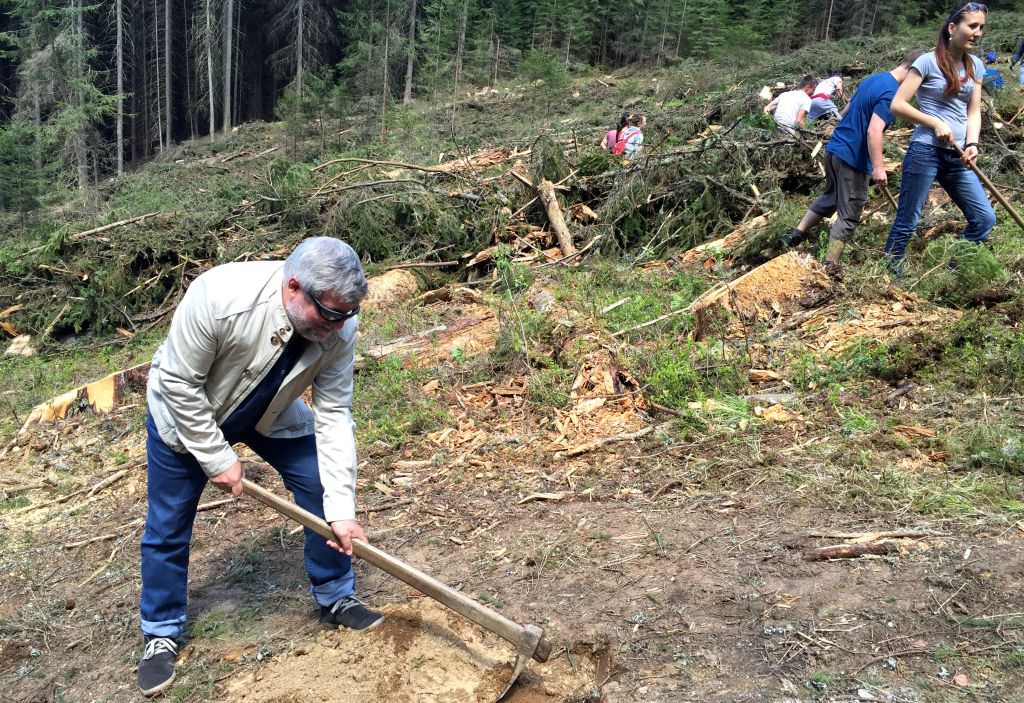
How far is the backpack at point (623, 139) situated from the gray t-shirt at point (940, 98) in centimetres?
476

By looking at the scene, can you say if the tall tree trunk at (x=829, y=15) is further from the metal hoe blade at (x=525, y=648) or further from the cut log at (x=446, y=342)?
the metal hoe blade at (x=525, y=648)

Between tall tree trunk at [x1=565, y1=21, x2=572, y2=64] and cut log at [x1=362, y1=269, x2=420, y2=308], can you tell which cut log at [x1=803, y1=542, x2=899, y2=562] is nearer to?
cut log at [x1=362, y1=269, x2=420, y2=308]

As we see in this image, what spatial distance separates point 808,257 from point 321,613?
14.4 ft

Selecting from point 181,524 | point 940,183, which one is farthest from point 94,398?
point 940,183

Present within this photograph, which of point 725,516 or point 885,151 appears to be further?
point 885,151

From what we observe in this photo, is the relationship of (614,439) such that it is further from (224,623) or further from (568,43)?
(568,43)

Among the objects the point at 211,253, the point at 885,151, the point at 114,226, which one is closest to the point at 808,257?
the point at 885,151

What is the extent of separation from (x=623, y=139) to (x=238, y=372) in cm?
771

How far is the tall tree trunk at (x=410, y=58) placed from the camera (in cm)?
2441

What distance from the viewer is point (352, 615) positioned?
314cm

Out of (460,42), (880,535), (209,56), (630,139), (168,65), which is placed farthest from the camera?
(168,65)

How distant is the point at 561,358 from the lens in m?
5.28

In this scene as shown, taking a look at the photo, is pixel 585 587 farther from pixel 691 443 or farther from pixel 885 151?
pixel 885 151

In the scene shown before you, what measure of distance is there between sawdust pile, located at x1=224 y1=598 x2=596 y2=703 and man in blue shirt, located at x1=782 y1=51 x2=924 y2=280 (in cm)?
395
